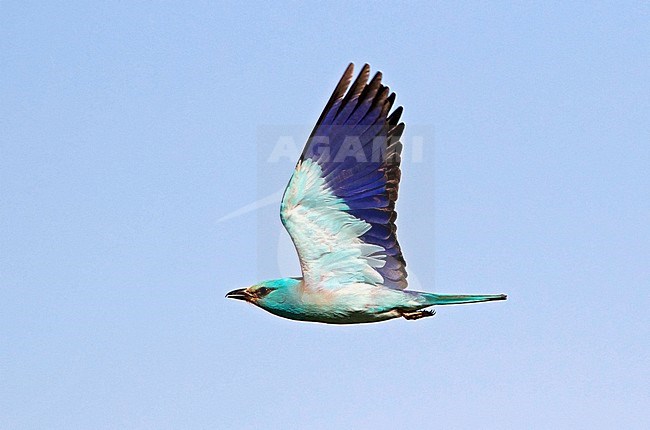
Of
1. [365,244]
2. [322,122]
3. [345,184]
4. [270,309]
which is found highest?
[322,122]

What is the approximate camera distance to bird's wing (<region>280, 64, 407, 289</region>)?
9.76 meters

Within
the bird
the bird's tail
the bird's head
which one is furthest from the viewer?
the bird's head

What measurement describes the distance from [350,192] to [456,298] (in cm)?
160

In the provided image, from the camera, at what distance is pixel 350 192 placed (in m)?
9.88

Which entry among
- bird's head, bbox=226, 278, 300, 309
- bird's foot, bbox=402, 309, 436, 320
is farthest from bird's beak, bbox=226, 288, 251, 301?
bird's foot, bbox=402, 309, 436, 320

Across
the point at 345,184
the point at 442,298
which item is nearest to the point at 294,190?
the point at 345,184

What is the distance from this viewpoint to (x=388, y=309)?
9.75 metres

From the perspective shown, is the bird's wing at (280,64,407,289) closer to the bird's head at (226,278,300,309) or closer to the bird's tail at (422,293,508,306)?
the bird's head at (226,278,300,309)

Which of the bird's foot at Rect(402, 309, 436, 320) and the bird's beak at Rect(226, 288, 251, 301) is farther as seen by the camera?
the bird's beak at Rect(226, 288, 251, 301)

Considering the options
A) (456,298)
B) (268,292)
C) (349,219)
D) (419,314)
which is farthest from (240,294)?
(456,298)

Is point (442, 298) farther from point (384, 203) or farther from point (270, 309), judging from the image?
point (270, 309)

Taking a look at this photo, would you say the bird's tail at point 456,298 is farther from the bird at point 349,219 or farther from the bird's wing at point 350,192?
the bird's wing at point 350,192

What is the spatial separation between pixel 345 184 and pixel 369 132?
0.61 m

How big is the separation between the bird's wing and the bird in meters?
0.01
